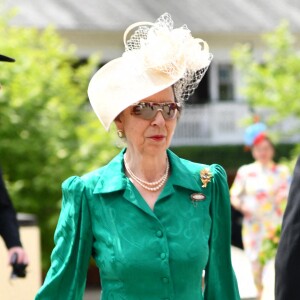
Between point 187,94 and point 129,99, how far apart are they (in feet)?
1.13

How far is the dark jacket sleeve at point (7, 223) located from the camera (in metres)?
7.33

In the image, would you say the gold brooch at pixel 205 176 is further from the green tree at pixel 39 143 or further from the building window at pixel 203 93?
the building window at pixel 203 93

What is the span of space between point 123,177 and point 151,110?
33 cm

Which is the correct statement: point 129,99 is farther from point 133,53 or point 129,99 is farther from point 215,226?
point 215,226

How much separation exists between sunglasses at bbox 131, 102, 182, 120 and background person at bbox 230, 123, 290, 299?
21.4 feet

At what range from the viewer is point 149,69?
495cm

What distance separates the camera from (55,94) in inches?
603

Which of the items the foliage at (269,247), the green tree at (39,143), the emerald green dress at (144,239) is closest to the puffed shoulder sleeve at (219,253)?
the emerald green dress at (144,239)

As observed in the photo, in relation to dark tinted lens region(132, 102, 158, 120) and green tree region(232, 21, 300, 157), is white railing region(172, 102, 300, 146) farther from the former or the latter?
dark tinted lens region(132, 102, 158, 120)

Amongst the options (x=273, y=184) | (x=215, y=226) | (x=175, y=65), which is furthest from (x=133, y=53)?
(x=273, y=184)

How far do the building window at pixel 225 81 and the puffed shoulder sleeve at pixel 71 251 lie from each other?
2864 centimetres

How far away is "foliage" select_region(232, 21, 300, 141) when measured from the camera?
21609mm

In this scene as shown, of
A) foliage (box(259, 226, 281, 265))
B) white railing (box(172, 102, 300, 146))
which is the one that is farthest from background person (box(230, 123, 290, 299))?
white railing (box(172, 102, 300, 146))

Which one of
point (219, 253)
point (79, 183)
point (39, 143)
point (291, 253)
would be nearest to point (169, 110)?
point (79, 183)
